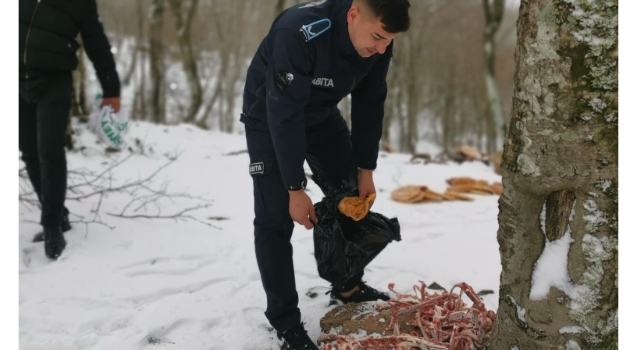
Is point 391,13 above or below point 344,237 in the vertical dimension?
above

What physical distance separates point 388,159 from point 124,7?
1113 inches

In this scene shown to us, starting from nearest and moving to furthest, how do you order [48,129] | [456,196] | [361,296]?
[361,296], [48,129], [456,196]

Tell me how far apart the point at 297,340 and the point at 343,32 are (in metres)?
1.44

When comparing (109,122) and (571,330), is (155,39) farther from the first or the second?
(571,330)

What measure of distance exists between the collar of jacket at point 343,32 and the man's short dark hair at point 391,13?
16 centimetres

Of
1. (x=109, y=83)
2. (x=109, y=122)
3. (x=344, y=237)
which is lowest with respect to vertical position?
(x=344, y=237)

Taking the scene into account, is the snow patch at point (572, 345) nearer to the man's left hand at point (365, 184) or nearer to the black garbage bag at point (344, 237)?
the black garbage bag at point (344, 237)

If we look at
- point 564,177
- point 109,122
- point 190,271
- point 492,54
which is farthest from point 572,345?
point 492,54

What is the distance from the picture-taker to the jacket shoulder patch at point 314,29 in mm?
2080

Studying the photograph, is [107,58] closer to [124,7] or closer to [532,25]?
[532,25]

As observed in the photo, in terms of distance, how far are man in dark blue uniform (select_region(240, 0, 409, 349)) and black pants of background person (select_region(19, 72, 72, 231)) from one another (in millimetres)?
1637

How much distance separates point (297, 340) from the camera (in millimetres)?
2389

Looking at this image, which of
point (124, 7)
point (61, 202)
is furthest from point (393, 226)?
point (124, 7)

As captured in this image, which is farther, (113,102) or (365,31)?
(113,102)
